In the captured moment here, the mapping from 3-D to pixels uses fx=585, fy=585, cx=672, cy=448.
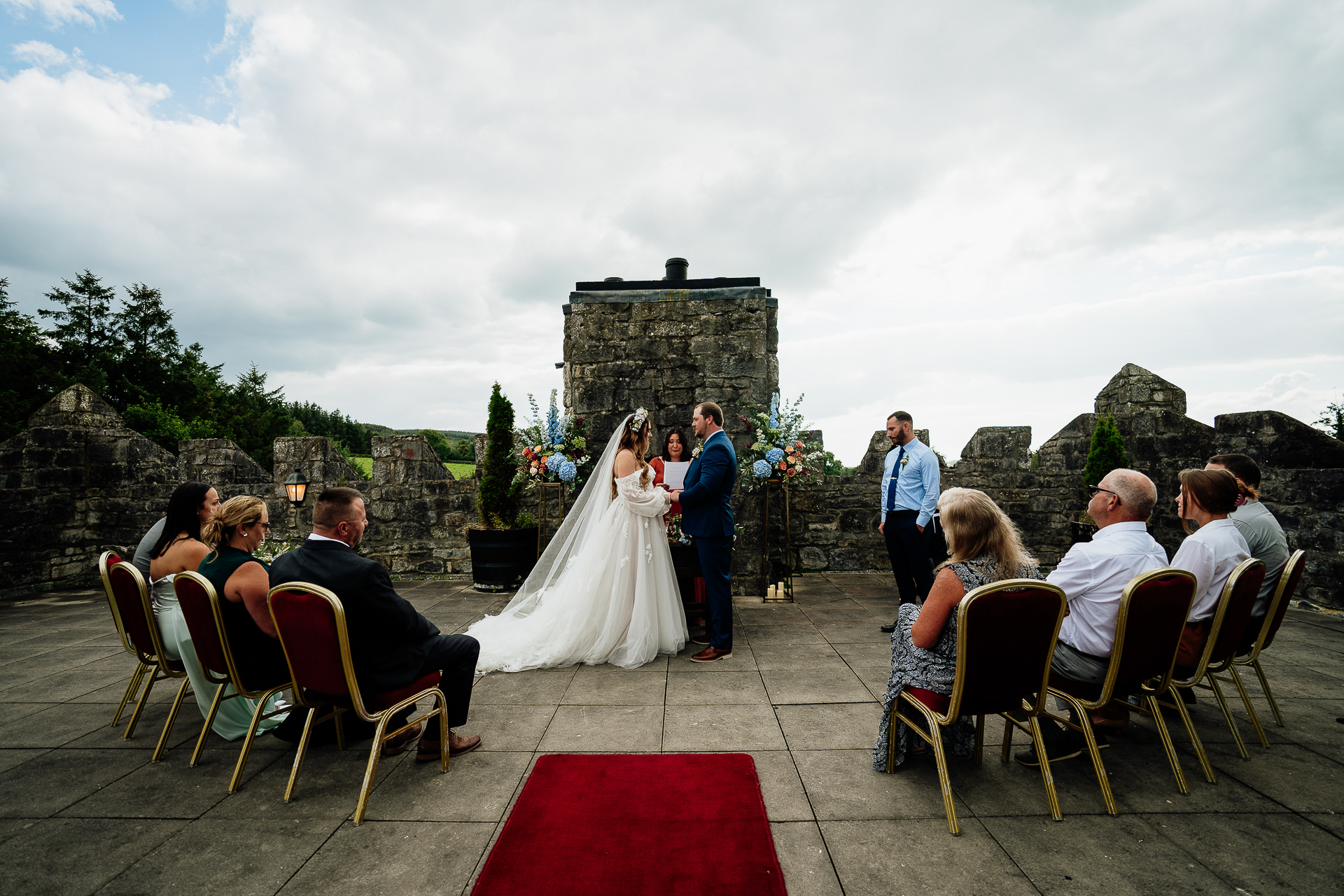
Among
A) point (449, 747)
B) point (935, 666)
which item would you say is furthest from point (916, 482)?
point (449, 747)

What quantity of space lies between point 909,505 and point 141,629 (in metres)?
5.14

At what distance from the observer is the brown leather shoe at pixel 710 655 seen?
4.13 meters

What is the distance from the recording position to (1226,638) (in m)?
2.68

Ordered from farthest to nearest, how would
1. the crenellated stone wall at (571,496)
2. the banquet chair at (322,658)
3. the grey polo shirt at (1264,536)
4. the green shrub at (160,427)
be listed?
the green shrub at (160,427) < the crenellated stone wall at (571,496) < the grey polo shirt at (1264,536) < the banquet chair at (322,658)

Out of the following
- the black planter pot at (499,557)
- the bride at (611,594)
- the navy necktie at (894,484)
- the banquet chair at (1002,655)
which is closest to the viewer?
the banquet chair at (1002,655)

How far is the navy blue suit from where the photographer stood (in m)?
4.23

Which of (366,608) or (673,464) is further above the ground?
(673,464)

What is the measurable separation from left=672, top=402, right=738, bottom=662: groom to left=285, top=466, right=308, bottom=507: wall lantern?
16.3ft

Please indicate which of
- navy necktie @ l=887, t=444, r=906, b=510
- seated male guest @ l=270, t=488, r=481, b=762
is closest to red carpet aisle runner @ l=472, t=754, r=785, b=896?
seated male guest @ l=270, t=488, r=481, b=762

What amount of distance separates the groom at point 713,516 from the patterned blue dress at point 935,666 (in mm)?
1566

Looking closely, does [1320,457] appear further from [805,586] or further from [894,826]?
[894,826]

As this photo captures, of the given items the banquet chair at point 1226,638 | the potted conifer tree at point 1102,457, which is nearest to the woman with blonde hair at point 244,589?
the banquet chair at point 1226,638

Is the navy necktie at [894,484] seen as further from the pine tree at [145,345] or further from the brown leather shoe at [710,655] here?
the pine tree at [145,345]

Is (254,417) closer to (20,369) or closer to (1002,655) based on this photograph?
(20,369)
